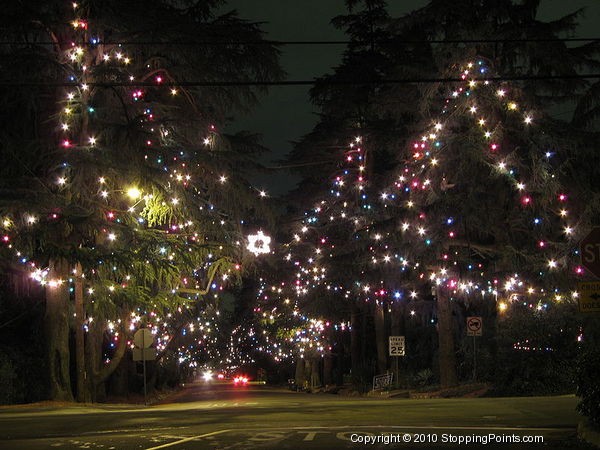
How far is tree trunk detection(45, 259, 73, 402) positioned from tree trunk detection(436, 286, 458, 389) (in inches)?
543

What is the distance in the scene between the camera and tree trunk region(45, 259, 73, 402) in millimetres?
23266

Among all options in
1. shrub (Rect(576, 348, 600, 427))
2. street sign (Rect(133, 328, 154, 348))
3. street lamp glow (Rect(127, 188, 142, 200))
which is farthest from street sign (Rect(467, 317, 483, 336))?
shrub (Rect(576, 348, 600, 427))

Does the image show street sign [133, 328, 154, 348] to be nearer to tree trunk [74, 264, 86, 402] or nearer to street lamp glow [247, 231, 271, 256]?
tree trunk [74, 264, 86, 402]

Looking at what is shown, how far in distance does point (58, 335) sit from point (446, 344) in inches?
565

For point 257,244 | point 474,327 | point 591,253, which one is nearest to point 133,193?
point 257,244

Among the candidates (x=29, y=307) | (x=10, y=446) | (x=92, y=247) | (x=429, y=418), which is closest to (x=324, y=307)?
(x=29, y=307)

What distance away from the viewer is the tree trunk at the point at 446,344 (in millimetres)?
28531

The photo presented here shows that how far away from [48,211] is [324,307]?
20980 millimetres

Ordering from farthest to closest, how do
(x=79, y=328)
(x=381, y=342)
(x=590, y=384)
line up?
(x=381, y=342) < (x=79, y=328) < (x=590, y=384)

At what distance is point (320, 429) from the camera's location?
12844 millimetres

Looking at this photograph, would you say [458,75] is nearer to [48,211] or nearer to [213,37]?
[213,37]

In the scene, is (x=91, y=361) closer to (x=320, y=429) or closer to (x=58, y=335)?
(x=58, y=335)

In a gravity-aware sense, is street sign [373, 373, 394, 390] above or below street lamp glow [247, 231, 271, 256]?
below

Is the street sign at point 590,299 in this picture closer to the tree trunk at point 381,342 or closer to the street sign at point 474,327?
the street sign at point 474,327
